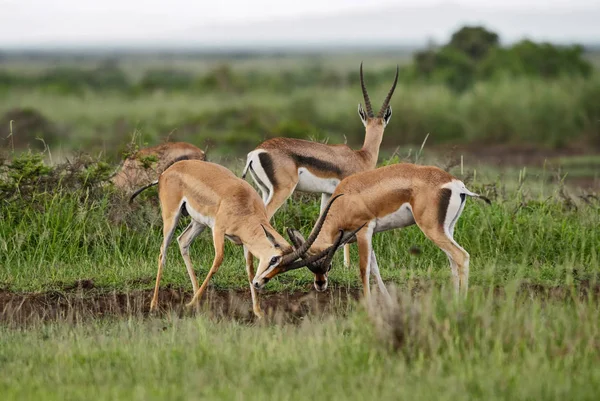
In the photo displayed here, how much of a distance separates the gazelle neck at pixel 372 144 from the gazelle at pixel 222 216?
2324 millimetres

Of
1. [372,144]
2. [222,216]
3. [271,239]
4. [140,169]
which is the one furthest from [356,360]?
[140,169]

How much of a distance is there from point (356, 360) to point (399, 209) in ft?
8.05

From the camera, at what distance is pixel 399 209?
24.3ft

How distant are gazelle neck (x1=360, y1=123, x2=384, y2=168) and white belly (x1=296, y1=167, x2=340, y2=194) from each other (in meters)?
0.58

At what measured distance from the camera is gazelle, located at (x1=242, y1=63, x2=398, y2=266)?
9016 millimetres

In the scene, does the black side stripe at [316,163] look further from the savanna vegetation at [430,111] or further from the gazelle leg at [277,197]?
the savanna vegetation at [430,111]

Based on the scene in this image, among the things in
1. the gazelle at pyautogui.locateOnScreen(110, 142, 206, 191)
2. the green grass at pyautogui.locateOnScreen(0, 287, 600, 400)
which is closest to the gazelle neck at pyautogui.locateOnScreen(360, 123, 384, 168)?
the gazelle at pyautogui.locateOnScreen(110, 142, 206, 191)

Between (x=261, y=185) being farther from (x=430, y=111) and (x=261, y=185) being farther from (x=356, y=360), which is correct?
(x=430, y=111)

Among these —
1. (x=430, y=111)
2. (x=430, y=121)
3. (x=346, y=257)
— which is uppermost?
(x=346, y=257)

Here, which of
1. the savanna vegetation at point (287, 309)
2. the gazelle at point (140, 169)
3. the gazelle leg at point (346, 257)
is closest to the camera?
the savanna vegetation at point (287, 309)

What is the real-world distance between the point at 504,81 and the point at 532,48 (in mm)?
3453

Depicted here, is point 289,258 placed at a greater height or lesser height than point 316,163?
lesser

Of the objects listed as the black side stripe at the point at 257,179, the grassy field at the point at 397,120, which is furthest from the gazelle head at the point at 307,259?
the grassy field at the point at 397,120

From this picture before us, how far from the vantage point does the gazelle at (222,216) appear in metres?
6.88
